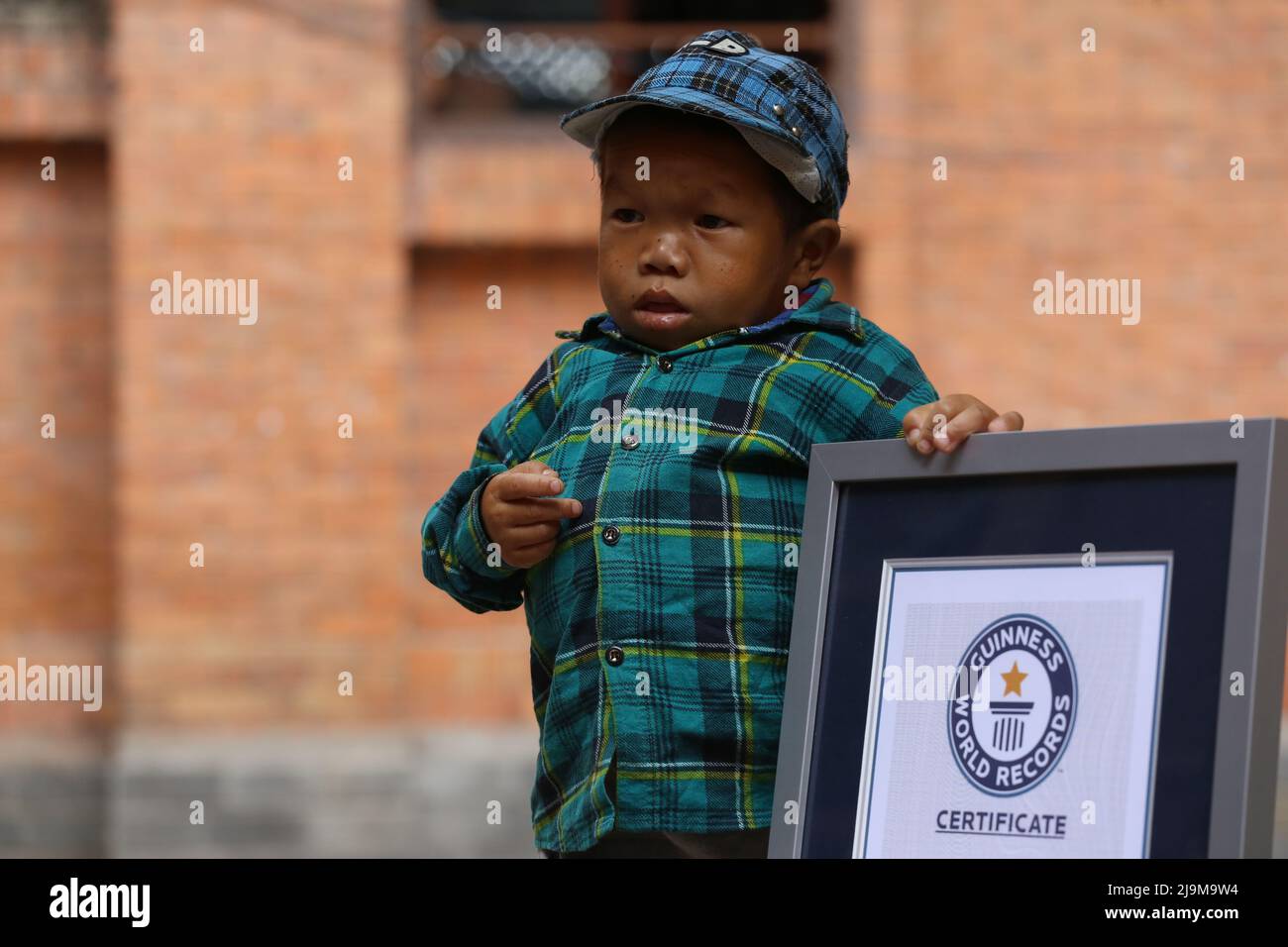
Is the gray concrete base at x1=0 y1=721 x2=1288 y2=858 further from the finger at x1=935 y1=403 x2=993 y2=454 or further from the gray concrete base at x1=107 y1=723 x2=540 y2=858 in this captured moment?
the finger at x1=935 y1=403 x2=993 y2=454

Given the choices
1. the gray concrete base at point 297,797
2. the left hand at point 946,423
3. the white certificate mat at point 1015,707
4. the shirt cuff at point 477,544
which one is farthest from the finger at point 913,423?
the gray concrete base at point 297,797

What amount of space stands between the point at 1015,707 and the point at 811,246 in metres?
0.75

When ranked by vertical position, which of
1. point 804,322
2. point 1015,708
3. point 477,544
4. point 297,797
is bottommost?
point 297,797

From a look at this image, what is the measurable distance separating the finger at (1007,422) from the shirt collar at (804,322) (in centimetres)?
28

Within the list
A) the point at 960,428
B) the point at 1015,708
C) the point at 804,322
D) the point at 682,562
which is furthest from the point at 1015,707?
the point at 804,322

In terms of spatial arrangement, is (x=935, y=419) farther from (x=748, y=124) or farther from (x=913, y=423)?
(x=748, y=124)

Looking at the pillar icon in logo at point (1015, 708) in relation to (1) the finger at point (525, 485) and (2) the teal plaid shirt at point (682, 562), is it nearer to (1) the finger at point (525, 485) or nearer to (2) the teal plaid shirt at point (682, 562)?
(2) the teal plaid shirt at point (682, 562)

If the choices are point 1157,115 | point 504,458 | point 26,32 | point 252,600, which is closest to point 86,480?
point 252,600

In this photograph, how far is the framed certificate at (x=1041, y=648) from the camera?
5.24 feet

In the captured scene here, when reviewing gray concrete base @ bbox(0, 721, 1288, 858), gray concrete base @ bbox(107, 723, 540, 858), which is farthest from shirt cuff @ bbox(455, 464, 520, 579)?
gray concrete base @ bbox(0, 721, 1288, 858)

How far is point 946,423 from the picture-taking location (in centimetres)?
188

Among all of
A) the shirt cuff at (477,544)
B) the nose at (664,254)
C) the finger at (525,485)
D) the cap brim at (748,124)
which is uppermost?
the cap brim at (748,124)

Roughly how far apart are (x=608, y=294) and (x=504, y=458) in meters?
0.29

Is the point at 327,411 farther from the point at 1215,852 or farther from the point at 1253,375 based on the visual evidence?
the point at 1215,852
